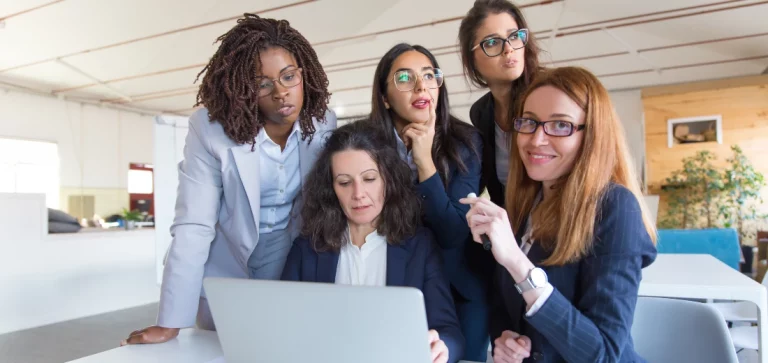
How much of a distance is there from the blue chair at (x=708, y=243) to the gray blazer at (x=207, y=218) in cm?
300

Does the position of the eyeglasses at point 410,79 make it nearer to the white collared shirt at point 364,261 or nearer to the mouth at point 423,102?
the mouth at point 423,102

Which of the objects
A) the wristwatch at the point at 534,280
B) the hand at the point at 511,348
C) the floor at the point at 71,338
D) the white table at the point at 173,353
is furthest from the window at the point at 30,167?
the wristwatch at the point at 534,280

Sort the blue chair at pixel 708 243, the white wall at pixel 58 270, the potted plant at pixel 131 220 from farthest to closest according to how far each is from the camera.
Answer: the potted plant at pixel 131 220 < the white wall at pixel 58 270 < the blue chair at pixel 708 243

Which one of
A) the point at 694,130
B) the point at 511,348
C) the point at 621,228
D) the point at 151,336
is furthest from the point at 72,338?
the point at 694,130

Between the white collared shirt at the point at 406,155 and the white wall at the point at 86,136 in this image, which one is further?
the white wall at the point at 86,136

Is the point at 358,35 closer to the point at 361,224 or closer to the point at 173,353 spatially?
the point at 361,224

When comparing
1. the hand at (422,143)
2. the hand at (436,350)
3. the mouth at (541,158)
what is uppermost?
the hand at (422,143)

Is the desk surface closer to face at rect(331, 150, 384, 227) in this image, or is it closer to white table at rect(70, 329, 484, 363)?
face at rect(331, 150, 384, 227)

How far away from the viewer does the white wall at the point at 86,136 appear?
8.19 meters

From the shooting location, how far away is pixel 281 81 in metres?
1.41

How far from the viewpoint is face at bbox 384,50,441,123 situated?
1.51 m

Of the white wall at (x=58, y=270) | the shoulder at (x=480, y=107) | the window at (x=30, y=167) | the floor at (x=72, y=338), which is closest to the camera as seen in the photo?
the shoulder at (x=480, y=107)

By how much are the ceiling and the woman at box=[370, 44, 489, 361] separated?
12.0 ft

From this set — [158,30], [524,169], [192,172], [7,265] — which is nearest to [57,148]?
[158,30]
